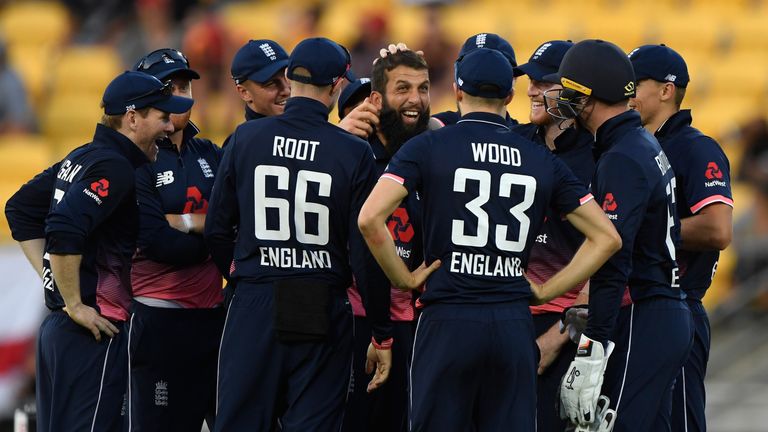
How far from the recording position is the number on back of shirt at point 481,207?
586 cm

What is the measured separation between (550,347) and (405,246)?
2.86ft

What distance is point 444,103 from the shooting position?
13.3 m

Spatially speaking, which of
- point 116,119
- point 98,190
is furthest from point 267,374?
point 116,119

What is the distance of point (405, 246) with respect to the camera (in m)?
6.80

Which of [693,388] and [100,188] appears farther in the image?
[693,388]

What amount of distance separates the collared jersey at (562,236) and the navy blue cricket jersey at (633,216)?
30 cm

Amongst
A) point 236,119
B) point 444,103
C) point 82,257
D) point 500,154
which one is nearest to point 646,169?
point 500,154

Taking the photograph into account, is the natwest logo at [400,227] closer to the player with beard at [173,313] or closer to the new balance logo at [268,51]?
the player with beard at [173,313]

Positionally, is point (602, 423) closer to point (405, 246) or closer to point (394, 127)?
point (405, 246)

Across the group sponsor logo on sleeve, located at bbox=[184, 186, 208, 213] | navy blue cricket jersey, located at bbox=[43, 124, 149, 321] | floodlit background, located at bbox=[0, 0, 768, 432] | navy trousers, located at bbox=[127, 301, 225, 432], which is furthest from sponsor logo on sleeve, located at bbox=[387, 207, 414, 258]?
floodlit background, located at bbox=[0, 0, 768, 432]

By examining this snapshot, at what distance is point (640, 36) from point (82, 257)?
909cm

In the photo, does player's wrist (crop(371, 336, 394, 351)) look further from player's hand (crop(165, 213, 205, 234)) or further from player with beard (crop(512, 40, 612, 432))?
player's hand (crop(165, 213, 205, 234))

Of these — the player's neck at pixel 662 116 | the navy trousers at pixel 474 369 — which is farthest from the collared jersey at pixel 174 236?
the player's neck at pixel 662 116

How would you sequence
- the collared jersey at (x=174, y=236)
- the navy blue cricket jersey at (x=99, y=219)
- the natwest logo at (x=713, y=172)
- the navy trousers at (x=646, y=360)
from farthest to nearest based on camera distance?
the collared jersey at (x=174, y=236) → the natwest logo at (x=713, y=172) → the navy blue cricket jersey at (x=99, y=219) → the navy trousers at (x=646, y=360)
